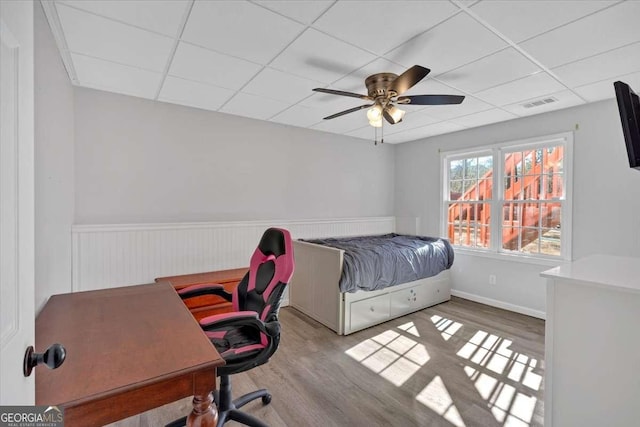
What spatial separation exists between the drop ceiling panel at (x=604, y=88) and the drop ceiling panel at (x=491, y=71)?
2.61 feet

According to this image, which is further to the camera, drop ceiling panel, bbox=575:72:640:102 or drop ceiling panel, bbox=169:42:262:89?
drop ceiling panel, bbox=575:72:640:102

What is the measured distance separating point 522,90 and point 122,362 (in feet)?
A: 12.0

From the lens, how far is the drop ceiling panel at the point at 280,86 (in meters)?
2.60

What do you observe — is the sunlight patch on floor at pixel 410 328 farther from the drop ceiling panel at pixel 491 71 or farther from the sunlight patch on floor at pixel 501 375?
the drop ceiling panel at pixel 491 71

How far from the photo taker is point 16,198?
0.65 m

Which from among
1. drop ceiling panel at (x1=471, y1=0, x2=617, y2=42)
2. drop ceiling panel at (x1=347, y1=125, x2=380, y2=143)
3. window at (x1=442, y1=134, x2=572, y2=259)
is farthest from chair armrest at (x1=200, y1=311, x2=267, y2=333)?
window at (x1=442, y1=134, x2=572, y2=259)

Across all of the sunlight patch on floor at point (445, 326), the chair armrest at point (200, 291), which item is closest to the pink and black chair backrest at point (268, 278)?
the chair armrest at point (200, 291)

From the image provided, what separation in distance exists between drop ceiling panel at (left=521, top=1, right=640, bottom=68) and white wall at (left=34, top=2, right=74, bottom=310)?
3109mm

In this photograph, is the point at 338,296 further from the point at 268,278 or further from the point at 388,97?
the point at 388,97

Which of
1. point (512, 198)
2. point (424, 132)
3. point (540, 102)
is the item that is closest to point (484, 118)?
point (540, 102)

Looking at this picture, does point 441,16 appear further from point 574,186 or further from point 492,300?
point 492,300

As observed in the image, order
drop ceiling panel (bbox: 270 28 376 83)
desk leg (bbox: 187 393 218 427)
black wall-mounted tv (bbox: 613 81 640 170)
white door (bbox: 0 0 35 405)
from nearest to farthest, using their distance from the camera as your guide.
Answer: white door (bbox: 0 0 35 405), desk leg (bbox: 187 393 218 427), black wall-mounted tv (bbox: 613 81 640 170), drop ceiling panel (bbox: 270 28 376 83)

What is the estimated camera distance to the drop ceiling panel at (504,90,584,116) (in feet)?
9.89

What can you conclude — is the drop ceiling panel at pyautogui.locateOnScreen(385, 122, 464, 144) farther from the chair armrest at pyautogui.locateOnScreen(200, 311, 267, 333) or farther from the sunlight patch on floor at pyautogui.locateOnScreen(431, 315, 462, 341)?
the chair armrest at pyautogui.locateOnScreen(200, 311, 267, 333)
